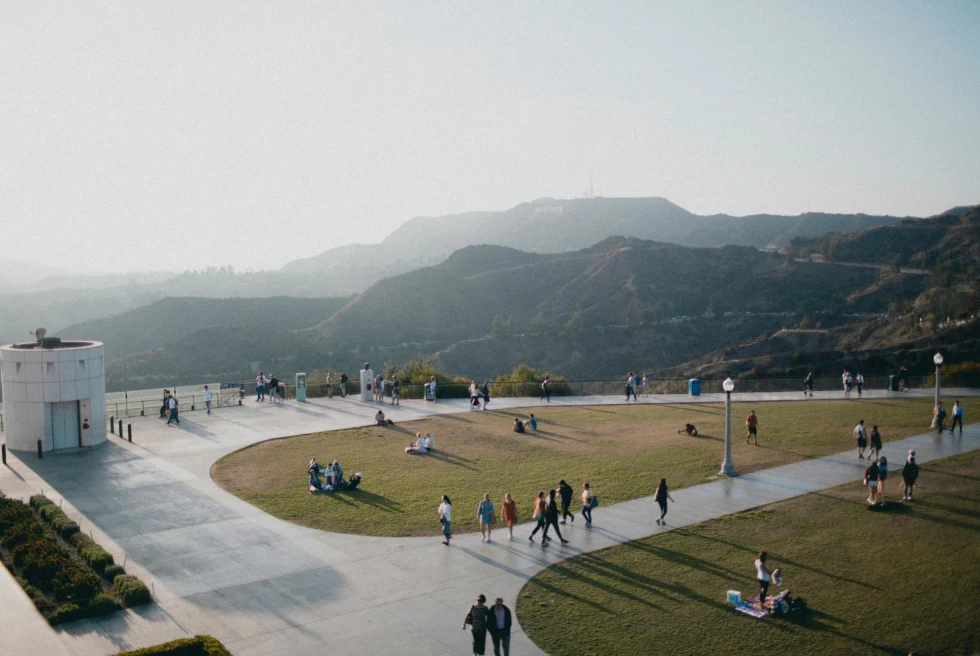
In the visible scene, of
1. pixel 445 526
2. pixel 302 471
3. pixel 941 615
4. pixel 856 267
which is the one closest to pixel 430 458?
pixel 302 471

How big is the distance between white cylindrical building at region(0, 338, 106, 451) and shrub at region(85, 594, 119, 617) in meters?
14.8

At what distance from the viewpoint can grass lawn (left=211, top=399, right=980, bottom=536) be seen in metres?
19.8

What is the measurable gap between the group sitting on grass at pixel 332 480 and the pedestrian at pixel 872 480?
42.5 ft

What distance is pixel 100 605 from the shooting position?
13.2 meters

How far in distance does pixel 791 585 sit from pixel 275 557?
33.5 feet

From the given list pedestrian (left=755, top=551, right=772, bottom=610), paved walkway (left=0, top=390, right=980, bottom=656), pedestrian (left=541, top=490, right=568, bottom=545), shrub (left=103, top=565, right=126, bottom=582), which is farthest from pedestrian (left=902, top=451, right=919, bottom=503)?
shrub (left=103, top=565, right=126, bottom=582)

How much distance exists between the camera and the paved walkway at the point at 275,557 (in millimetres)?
12484

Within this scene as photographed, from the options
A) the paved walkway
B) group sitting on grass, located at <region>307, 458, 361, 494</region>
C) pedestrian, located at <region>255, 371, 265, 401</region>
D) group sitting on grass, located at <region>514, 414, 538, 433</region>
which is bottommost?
the paved walkway

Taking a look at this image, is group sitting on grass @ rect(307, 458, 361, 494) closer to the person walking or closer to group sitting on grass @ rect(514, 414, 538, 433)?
the person walking

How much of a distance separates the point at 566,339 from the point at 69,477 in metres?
84.4

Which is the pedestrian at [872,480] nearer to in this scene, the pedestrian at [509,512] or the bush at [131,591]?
the pedestrian at [509,512]

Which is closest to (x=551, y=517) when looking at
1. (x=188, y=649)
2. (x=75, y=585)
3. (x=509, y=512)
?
(x=509, y=512)

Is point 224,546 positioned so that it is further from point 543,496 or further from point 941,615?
point 941,615

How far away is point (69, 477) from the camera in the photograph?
22.5 meters
